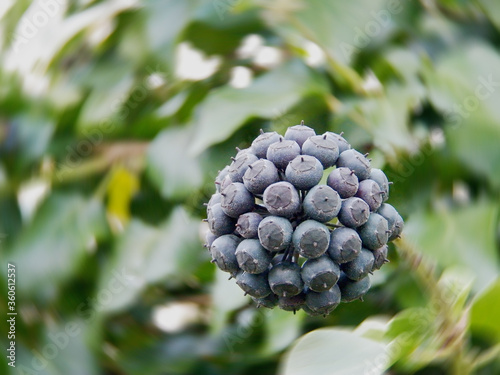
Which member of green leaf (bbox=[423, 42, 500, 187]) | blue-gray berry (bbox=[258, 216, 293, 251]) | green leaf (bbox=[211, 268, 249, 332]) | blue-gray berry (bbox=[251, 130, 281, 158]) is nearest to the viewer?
blue-gray berry (bbox=[258, 216, 293, 251])

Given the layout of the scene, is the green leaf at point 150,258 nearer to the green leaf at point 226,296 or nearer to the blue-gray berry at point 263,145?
the green leaf at point 226,296

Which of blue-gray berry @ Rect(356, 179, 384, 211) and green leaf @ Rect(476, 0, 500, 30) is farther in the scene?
green leaf @ Rect(476, 0, 500, 30)

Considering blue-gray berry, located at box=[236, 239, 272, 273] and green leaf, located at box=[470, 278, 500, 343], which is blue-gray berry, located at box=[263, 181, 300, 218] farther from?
green leaf, located at box=[470, 278, 500, 343]

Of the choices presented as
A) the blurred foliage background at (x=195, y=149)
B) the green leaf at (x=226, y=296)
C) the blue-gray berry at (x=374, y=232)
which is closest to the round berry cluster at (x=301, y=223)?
the blue-gray berry at (x=374, y=232)

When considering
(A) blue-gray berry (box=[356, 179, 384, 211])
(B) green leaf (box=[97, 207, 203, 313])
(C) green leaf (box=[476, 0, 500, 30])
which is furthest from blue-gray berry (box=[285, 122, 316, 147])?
(C) green leaf (box=[476, 0, 500, 30])

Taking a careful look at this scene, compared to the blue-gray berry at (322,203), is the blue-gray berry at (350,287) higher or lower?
lower

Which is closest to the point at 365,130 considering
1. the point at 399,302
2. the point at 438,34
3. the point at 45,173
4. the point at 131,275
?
the point at 399,302

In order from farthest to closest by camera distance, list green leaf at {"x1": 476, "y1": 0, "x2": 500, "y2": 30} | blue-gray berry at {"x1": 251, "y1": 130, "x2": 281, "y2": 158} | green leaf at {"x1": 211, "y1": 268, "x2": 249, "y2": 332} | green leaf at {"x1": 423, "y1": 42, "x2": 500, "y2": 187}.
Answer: green leaf at {"x1": 476, "y1": 0, "x2": 500, "y2": 30} < green leaf at {"x1": 423, "y1": 42, "x2": 500, "y2": 187} < green leaf at {"x1": 211, "y1": 268, "x2": 249, "y2": 332} < blue-gray berry at {"x1": 251, "y1": 130, "x2": 281, "y2": 158}
